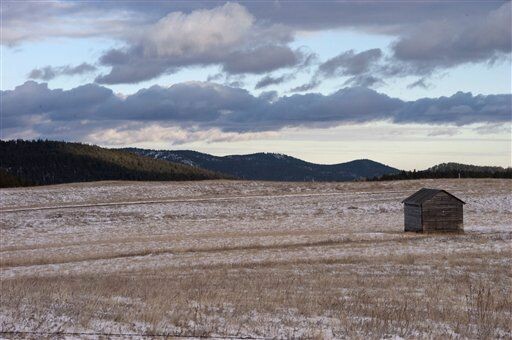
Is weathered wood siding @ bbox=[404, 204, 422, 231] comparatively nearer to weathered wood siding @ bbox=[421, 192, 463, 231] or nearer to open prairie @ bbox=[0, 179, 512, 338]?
weathered wood siding @ bbox=[421, 192, 463, 231]

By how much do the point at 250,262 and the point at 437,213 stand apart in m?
22.6

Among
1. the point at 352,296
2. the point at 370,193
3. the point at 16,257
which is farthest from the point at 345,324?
the point at 370,193

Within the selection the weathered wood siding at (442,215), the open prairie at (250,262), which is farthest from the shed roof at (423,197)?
the open prairie at (250,262)

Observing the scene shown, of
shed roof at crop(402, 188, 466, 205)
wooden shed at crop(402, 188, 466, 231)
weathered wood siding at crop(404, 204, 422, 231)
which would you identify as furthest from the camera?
shed roof at crop(402, 188, 466, 205)

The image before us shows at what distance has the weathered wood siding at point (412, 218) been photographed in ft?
171

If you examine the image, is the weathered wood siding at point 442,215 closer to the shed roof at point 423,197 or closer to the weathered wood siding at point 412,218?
the shed roof at point 423,197

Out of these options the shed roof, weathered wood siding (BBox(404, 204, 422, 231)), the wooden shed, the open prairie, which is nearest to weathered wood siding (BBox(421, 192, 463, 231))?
the wooden shed

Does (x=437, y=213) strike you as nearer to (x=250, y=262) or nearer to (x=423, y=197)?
(x=423, y=197)

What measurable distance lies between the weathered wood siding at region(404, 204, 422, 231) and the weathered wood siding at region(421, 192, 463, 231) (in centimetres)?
64

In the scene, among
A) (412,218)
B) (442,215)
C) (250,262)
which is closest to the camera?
(250,262)

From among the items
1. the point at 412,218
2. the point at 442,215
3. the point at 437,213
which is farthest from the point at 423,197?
the point at 442,215

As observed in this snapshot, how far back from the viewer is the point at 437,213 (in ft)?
172

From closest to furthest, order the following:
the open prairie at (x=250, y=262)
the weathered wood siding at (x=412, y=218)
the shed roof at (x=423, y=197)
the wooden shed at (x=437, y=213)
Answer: the open prairie at (x=250, y=262) → the wooden shed at (x=437, y=213) → the weathered wood siding at (x=412, y=218) → the shed roof at (x=423, y=197)

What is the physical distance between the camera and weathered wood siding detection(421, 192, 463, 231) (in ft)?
171
